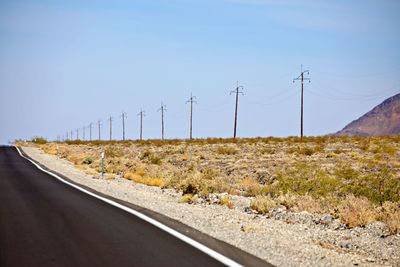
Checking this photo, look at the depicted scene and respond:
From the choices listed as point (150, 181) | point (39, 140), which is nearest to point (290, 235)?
point (150, 181)

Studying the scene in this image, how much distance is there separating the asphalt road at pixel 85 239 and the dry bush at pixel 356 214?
4.20m

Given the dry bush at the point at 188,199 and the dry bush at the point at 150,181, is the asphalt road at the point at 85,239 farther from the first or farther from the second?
the dry bush at the point at 150,181

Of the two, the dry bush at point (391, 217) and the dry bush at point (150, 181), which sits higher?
the dry bush at point (391, 217)

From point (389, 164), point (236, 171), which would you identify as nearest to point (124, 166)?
point (236, 171)

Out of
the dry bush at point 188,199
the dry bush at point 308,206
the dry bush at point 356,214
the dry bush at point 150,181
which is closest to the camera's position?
the dry bush at point 356,214

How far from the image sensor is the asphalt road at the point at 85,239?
23.3 feet

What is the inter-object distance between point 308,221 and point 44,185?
34.1 ft

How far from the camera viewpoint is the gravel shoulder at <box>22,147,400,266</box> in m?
8.10

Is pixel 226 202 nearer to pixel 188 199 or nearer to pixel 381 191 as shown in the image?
pixel 188 199

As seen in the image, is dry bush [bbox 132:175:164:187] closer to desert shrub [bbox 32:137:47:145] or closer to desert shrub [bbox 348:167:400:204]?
desert shrub [bbox 348:167:400:204]

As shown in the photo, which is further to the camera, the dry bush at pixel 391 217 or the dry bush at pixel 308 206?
the dry bush at pixel 308 206

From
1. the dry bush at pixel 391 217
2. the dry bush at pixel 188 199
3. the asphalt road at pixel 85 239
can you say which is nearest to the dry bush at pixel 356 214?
the dry bush at pixel 391 217

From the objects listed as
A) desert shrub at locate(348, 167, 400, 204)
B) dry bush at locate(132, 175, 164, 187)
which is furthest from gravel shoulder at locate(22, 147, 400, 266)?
dry bush at locate(132, 175, 164, 187)

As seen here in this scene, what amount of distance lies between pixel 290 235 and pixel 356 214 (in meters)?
2.45
